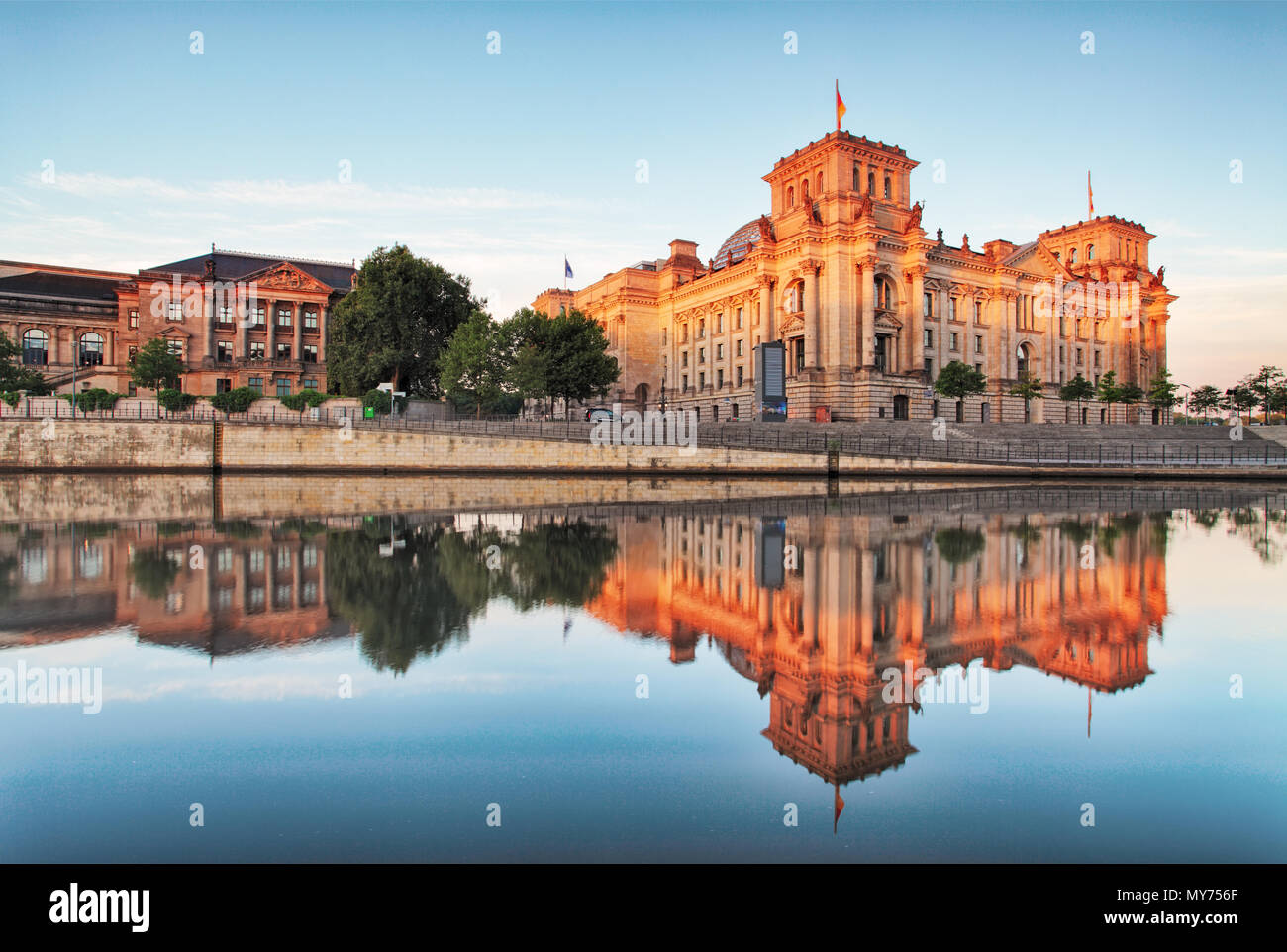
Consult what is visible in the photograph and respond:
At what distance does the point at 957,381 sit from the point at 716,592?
177ft

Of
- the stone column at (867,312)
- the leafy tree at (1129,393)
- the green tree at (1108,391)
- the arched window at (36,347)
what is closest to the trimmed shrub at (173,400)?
the arched window at (36,347)

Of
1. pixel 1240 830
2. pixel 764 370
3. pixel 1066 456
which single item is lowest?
pixel 1240 830

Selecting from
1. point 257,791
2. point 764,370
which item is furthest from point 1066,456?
point 257,791

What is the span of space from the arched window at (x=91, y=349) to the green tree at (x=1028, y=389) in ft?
265

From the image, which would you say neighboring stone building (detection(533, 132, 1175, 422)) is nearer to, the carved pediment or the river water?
the carved pediment

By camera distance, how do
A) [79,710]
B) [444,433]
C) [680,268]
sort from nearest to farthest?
[79,710] → [444,433] → [680,268]

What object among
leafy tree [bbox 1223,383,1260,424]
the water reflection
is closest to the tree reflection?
the water reflection

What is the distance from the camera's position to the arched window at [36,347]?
68.8 meters

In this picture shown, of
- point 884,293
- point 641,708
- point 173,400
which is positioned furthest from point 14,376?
point 641,708

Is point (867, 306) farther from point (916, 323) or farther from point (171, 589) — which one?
point (171, 589)

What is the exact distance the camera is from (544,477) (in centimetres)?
4347

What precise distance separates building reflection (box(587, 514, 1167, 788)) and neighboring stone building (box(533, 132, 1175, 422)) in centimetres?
4449

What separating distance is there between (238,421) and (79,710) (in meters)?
46.4

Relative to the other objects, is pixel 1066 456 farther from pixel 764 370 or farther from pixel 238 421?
pixel 238 421
